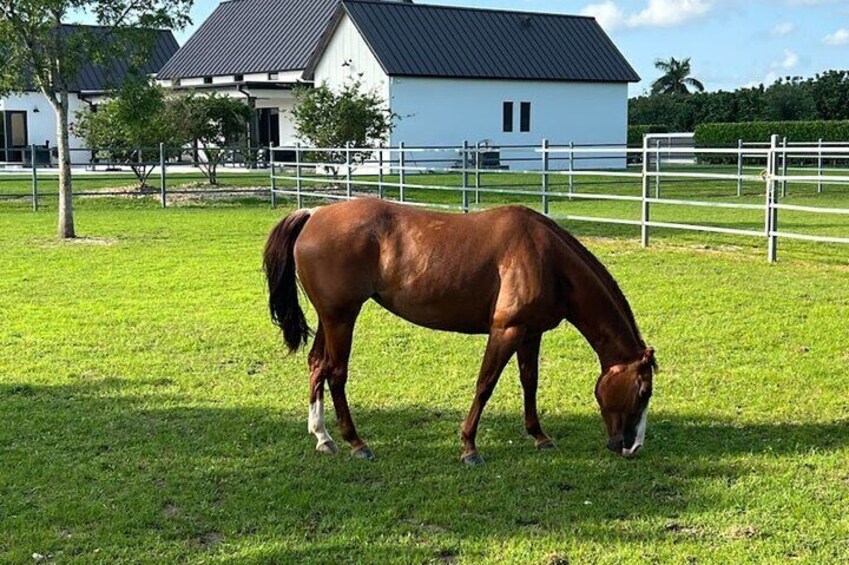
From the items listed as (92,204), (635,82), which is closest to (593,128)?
(635,82)

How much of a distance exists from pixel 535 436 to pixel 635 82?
35.1 m

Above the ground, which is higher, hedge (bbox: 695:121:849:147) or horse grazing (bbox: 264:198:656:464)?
hedge (bbox: 695:121:849:147)

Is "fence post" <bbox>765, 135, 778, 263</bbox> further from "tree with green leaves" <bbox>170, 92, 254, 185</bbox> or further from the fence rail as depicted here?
"tree with green leaves" <bbox>170, 92, 254, 185</bbox>

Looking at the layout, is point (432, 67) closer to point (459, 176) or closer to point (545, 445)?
point (459, 176)

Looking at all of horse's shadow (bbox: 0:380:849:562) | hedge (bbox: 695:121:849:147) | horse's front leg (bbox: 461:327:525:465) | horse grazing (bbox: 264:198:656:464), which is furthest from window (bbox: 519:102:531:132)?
horse's front leg (bbox: 461:327:525:465)

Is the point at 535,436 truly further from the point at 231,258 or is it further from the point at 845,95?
the point at 845,95

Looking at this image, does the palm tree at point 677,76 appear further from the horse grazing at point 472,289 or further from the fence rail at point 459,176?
the horse grazing at point 472,289

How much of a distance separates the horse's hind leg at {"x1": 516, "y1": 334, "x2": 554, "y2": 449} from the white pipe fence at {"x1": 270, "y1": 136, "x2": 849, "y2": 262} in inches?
270

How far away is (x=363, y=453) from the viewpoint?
477cm

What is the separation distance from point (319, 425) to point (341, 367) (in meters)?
0.32

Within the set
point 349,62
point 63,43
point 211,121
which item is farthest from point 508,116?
point 63,43

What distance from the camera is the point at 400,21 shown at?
34.5 m

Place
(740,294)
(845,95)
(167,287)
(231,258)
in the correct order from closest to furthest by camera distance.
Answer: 1. (740,294)
2. (167,287)
3. (231,258)
4. (845,95)

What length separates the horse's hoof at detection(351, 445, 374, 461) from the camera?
475 centimetres
